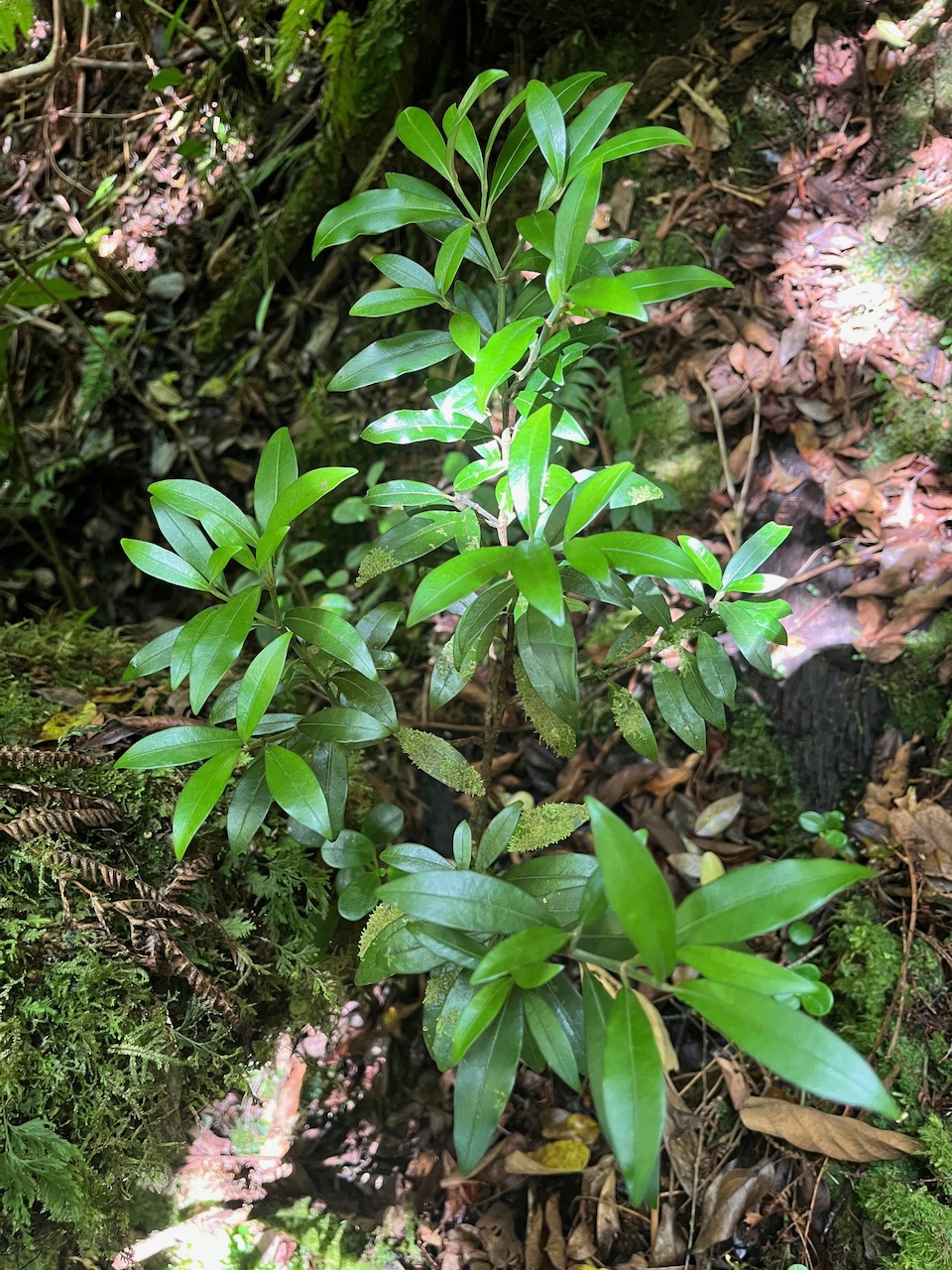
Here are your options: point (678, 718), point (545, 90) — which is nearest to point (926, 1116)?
point (678, 718)

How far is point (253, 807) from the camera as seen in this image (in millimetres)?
1370

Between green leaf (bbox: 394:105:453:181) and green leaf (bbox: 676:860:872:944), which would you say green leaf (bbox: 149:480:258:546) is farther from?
green leaf (bbox: 676:860:872:944)

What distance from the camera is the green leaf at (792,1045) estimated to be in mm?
720

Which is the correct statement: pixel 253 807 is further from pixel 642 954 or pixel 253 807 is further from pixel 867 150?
pixel 867 150

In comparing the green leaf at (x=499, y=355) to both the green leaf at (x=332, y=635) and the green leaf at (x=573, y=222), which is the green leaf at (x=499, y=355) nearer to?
the green leaf at (x=573, y=222)

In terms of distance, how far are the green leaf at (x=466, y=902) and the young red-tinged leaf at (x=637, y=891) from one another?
23 cm

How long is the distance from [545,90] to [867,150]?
1.93 metres

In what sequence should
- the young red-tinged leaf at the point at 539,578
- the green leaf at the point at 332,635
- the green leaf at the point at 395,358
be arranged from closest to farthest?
1. the young red-tinged leaf at the point at 539,578
2. the green leaf at the point at 332,635
3. the green leaf at the point at 395,358

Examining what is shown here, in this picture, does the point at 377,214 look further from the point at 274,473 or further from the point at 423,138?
the point at 274,473

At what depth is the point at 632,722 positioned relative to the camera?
1.42m

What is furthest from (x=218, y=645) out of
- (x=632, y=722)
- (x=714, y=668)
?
(x=714, y=668)

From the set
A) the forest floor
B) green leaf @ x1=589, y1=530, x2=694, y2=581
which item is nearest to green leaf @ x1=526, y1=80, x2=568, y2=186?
green leaf @ x1=589, y1=530, x2=694, y2=581

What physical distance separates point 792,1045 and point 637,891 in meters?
0.21

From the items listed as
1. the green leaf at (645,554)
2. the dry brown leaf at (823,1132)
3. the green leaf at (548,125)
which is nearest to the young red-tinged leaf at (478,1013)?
the green leaf at (645,554)
